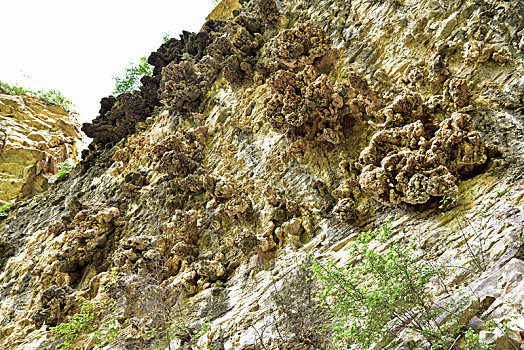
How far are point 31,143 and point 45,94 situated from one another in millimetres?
6380

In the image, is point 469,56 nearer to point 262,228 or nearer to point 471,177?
point 471,177

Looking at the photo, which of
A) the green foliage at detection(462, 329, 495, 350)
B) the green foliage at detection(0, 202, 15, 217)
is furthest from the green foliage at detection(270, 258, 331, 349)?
the green foliage at detection(0, 202, 15, 217)

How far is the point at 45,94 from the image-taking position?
1032 inches

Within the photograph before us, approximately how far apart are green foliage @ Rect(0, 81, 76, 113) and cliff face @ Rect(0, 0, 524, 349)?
18394mm

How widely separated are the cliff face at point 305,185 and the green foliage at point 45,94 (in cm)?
1839

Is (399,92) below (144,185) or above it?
below

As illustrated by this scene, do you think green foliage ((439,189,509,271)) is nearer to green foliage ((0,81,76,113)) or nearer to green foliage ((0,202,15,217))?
green foliage ((0,202,15,217))

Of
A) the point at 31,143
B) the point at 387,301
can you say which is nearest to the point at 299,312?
the point at 387,301

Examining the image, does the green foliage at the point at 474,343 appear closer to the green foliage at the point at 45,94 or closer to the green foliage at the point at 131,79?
the green foliage at the point at 131,79

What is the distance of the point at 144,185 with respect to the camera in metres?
12.1

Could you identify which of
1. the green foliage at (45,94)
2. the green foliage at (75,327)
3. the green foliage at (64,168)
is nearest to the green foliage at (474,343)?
the green foliage at (75,327)

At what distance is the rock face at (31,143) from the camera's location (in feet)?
68.9

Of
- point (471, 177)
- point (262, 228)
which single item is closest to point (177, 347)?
point (262, 228)

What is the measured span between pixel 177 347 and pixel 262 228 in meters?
2.99
